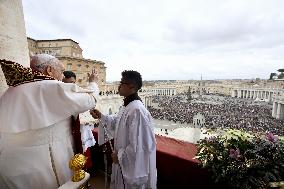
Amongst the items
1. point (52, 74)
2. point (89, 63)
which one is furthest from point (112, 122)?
point (89, 63)

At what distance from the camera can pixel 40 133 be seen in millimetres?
2061

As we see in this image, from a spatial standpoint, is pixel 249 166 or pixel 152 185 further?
pixel 152 185

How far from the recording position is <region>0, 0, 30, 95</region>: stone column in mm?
3310

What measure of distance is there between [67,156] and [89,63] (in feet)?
139

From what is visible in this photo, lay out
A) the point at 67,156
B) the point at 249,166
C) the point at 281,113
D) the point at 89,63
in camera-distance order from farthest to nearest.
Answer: the point at 281,113, the point at 89,63, the point at 249,166, the point at 67,156

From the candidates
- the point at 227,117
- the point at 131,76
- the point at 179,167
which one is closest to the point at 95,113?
the point at 131,76

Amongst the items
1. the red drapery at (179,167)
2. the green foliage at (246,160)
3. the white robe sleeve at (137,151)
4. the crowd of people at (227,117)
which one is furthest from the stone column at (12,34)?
the crowd of people at (227,117)

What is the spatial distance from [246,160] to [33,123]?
2275 millimetres

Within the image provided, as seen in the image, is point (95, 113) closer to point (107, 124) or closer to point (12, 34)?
point (107, 124)

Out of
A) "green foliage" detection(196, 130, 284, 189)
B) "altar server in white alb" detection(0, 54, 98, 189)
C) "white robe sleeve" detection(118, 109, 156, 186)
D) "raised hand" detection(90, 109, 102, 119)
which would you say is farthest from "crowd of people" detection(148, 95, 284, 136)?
"altar server in white alb" detection(0, 54, 98, 189)

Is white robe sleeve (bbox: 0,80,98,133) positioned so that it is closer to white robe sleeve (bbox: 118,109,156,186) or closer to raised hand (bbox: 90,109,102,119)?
white robe sleeve (bbox: 118,109,156,186)

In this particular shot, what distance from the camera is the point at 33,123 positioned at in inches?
77.6

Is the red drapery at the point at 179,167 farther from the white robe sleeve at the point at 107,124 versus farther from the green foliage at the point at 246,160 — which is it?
the white robe sleeve at the point at 107,124

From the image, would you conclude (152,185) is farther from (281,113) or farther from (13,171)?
(281,113)
